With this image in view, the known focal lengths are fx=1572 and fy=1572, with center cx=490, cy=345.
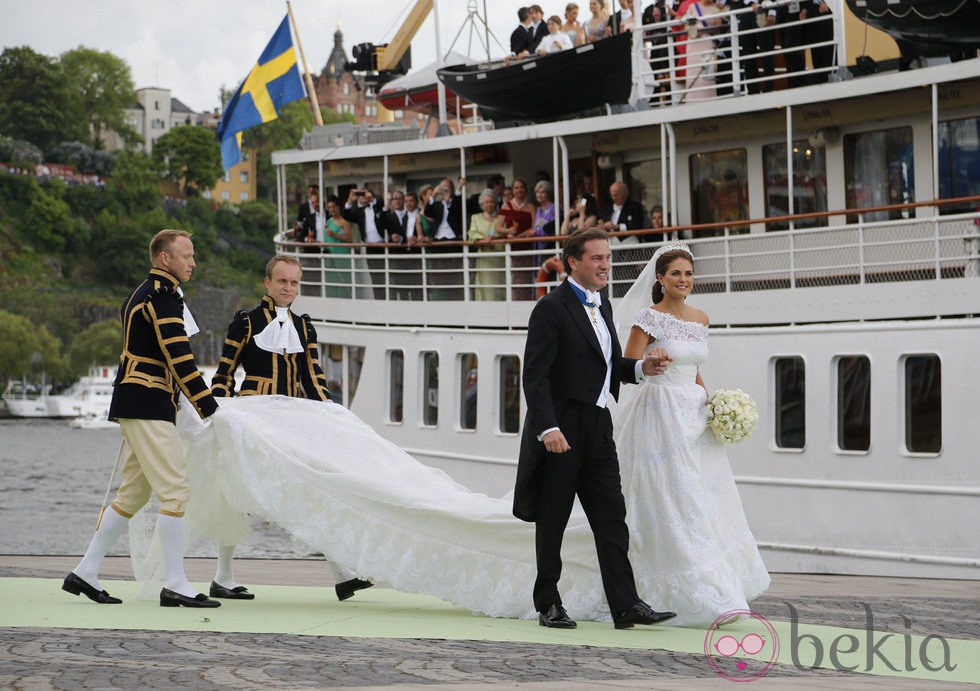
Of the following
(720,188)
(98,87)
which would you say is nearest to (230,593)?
(720,188)

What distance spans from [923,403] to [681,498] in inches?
278

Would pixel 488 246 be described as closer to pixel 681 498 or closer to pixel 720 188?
pixel 720 188

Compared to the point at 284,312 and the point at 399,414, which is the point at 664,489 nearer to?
the point at 284,312

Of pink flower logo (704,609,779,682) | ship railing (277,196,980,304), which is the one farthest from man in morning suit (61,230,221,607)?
ship railing (277,196,980,304)

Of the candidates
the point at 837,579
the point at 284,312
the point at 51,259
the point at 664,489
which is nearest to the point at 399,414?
the point at 837,579

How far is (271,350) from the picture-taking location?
977cm

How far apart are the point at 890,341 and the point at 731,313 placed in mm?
2484

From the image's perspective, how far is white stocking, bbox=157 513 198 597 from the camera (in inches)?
351

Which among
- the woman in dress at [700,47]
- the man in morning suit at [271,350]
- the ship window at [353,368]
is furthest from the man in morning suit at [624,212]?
the man in morning suit at [271,350]

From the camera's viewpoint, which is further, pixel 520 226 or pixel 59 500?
pixel 59 500

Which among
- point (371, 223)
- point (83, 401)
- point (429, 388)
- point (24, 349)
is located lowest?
point (83, 401)

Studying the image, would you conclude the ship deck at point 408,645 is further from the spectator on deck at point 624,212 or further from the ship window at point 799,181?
the spectator on deck at point 624,212

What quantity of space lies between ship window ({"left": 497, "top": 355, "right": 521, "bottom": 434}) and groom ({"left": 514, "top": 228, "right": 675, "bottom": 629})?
436 inches

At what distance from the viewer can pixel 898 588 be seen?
39.2 ft
